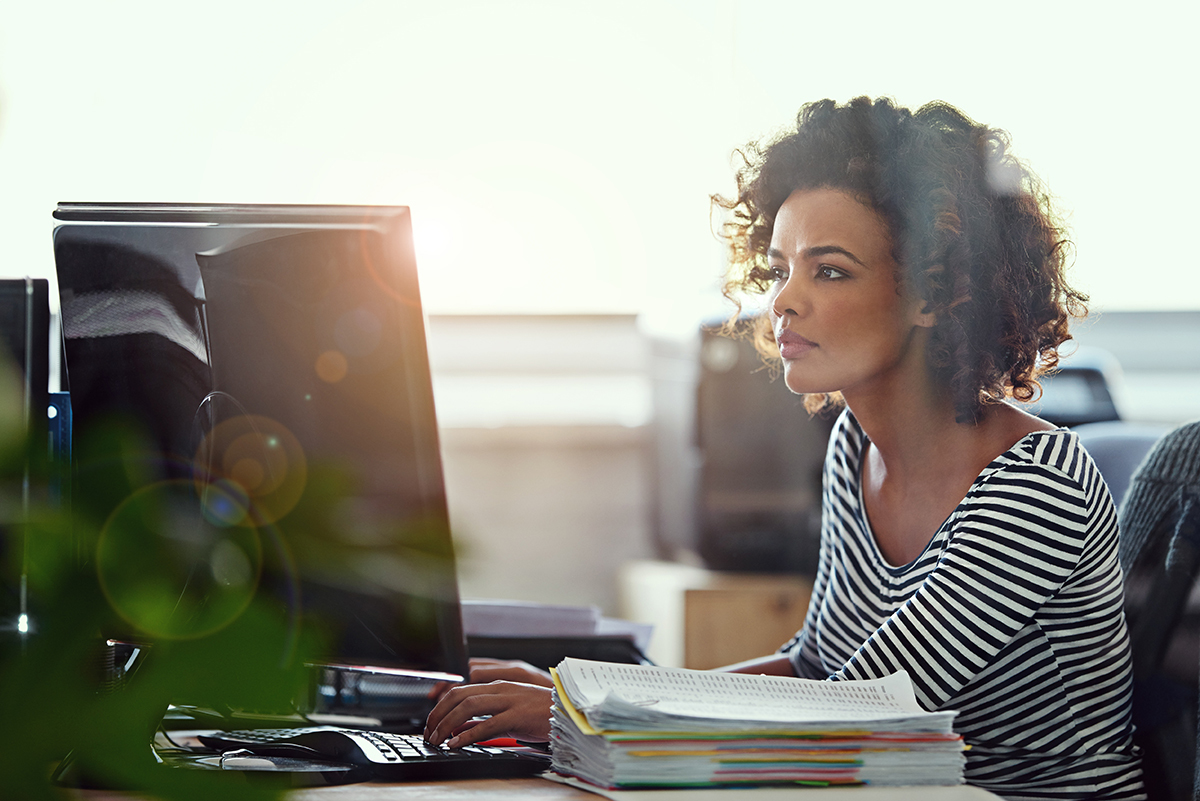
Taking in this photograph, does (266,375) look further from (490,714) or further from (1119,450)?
(1119,450)

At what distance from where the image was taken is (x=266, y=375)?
0.74 meters

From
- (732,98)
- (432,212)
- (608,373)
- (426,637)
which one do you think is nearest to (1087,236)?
(732,98)

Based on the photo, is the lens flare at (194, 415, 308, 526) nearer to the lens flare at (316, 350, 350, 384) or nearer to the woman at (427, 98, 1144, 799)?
the lens flare at (316, 350, 350, 384)

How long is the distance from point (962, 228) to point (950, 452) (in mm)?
258

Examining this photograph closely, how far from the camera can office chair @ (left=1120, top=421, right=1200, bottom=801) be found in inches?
39.7

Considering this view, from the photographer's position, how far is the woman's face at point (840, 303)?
1130mm

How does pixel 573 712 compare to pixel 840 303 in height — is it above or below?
below

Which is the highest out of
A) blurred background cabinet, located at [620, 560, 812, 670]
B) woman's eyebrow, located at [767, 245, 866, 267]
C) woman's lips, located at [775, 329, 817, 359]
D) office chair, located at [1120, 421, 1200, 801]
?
woman's eyebrow, located at [767, 245, 866, 267]

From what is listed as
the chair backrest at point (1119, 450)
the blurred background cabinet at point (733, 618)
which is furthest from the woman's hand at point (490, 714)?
the blurred background cabinet at point (733, 618)

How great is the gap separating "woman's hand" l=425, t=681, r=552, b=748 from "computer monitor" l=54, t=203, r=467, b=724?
7 centimetres

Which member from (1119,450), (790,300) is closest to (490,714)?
(790,300)

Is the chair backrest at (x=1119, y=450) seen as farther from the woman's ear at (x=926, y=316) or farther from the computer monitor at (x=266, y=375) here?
the computer monitor at (x=266, y=375)

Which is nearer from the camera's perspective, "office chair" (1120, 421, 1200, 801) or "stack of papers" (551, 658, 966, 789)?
"stack of papers" (551, 658, 966, 789)

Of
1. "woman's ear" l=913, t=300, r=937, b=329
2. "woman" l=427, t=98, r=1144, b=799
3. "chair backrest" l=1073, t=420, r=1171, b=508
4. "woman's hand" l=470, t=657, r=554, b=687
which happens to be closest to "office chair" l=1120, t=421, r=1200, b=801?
"woman" l=427, t=98, r=1144, b=799
